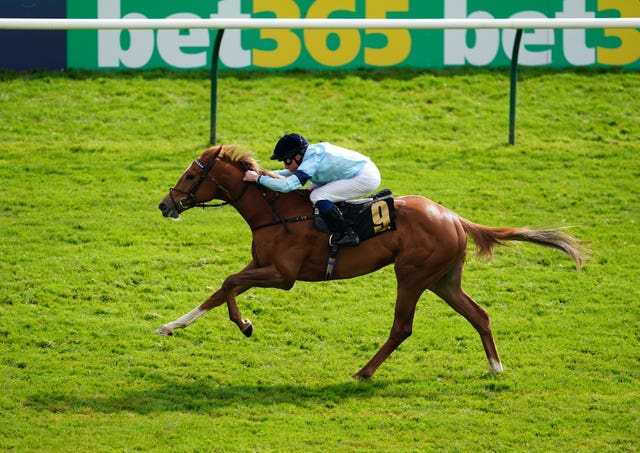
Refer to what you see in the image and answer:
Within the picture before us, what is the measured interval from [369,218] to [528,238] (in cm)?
152

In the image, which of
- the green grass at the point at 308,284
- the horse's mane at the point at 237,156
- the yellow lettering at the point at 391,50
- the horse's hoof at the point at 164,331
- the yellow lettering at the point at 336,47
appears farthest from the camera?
the yellow lettering at the point at 391,50

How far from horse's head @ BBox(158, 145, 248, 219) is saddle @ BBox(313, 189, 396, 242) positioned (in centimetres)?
85

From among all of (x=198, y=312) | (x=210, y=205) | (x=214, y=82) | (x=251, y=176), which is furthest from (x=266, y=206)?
(x=214, y=82)

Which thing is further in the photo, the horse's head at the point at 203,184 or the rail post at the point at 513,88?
the rail post at the point at 513,88

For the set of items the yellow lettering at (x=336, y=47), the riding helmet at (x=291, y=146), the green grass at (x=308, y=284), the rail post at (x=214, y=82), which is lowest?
the green grass at (x=308, y=284)

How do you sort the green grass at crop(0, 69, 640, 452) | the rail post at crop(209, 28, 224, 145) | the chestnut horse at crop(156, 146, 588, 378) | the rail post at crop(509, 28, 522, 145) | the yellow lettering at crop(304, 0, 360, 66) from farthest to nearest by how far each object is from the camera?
the yellow lettering at crop(304, 0, 360, 66) → the rail post at crop(509, 28, 522, 145) → the rail post at crop(209, 28, 224, 145) → the chestnut horse at crop(156, 146, 588, 378) → the green grass at crop(0, 69, 640, 452)

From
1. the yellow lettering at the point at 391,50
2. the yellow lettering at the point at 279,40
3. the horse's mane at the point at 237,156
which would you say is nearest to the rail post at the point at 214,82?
the yellow lettering at the point at 279,40

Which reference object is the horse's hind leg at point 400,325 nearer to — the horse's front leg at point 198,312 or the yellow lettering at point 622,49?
the horse's front leg at point 198,312

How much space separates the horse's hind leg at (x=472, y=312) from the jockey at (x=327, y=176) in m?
0.97

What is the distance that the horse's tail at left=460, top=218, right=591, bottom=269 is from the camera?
9297 mm

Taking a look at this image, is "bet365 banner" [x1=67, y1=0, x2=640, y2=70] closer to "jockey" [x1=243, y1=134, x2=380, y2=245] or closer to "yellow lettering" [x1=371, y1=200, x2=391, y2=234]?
"jockey" [x1=243, y1=134, x2=380, y2=245]

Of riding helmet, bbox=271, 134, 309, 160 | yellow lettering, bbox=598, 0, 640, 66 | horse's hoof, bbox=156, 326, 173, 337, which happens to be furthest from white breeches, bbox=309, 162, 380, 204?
yellow lettering, bbox=598, 0, 640, 66

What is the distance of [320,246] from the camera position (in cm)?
906

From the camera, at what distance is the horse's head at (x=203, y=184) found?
A: 9.11 meters
